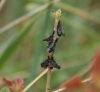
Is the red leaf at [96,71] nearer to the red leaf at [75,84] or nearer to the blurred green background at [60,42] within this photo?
the red leaf at [75,84]

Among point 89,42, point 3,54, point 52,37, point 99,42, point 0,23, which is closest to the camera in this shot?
point 52,37

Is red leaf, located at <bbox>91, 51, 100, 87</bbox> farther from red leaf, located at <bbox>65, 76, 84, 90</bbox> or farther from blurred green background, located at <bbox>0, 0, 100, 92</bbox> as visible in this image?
blurred green background, located at <bbox>0, 0, 100, 92</bbox>

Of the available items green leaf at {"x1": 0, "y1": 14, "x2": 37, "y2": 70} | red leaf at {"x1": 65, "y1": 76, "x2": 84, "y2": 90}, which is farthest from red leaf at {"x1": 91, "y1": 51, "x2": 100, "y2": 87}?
green leaf at {"x1": 0, "y1": 14, "x2": 37, "y2": 70}

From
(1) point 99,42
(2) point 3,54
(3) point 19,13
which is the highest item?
(3) point 19,13

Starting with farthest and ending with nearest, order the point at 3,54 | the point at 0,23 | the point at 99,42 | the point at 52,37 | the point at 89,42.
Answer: the point at 0,23
the point at 89,42
the point at 99,42
the point at 3,54
the point at 52,37

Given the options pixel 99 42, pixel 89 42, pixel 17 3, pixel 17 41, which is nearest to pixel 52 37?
pixel 17 41

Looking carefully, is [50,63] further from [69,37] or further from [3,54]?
[69,37]

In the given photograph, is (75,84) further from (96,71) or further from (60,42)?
(60,42)
